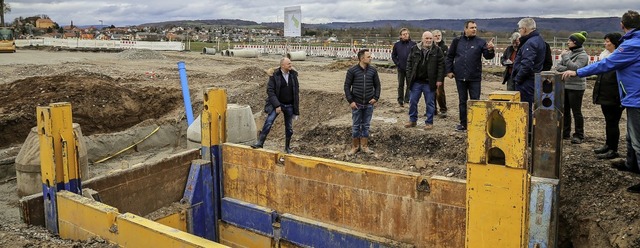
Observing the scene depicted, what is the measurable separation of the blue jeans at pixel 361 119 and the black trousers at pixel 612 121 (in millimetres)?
3604

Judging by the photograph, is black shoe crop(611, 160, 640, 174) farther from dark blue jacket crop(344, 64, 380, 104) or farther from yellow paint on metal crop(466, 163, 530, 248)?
dark blue jacket crop(344, 64, 380, 104)

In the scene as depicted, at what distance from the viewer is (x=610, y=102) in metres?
6.64

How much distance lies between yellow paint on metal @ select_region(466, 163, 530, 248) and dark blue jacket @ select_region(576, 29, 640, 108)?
2.19 m

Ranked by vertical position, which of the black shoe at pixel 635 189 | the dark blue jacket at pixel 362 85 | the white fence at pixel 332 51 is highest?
the white fence at pixel 332 51

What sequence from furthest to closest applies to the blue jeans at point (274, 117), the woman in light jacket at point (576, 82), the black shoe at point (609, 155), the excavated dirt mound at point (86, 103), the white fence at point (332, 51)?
the white fence at point (332, 51), the excavated dirt mound at point (86, 103), the blue jeans at point (274, 117), the woman in light jacket at point (576, 82), the black shoe at point (609, 155)

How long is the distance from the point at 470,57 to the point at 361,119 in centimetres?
207

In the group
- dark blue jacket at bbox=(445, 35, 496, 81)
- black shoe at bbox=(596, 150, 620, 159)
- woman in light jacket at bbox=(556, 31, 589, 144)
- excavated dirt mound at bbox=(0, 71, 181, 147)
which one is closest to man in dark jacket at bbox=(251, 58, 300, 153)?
dark blue jacket at bbox=(445, 35, 496, 81)

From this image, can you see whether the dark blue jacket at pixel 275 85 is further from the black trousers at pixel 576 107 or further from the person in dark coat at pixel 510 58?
the black trousers at pixel 576 107

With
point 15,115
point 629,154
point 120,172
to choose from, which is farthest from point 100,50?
point 629,154

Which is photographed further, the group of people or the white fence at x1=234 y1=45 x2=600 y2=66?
the white fence at x1=234 y1=45 x2=600 y2=66

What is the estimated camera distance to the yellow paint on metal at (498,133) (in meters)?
4.13

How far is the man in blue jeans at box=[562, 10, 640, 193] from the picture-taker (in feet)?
18.9

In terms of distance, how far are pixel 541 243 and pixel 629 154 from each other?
2.12m

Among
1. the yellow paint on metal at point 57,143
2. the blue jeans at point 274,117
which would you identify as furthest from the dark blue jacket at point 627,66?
the yellow paint on metal at point 57,143
